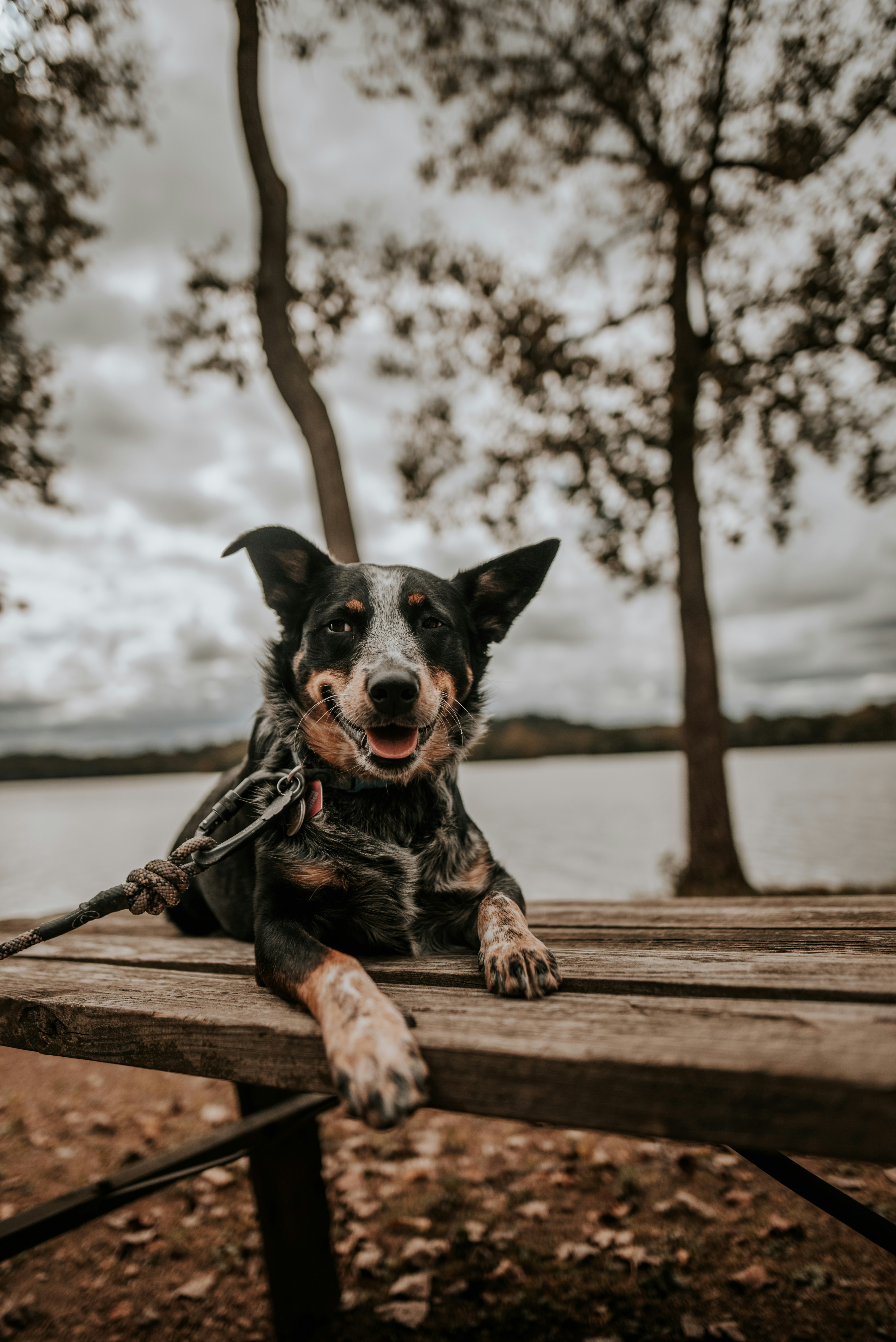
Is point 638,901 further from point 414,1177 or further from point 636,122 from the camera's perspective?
point 636,122

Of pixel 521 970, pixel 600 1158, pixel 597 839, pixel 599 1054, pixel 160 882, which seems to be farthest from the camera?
pixel 597 839

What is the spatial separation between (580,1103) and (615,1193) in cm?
285

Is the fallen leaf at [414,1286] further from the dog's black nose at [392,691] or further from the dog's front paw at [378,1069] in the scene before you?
the dog's black nose at [392,691]

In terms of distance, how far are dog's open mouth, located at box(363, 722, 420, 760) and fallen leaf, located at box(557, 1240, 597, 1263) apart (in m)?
2.28

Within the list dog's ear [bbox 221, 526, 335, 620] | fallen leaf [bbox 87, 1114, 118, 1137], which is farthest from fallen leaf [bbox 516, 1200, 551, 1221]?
dog's ear [bbox 221, 526, 335, 620]

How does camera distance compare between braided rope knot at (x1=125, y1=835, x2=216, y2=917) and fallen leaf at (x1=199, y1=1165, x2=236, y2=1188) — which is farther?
fallen leaf at (x1=199, y1=1165, x2=236, y2=1188)

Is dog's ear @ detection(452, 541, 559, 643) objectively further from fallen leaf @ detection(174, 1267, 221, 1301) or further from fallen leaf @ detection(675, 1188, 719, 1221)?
fallen leaf @ detection(174, 1267, 221, 1301)

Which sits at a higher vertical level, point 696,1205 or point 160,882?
point 160,882

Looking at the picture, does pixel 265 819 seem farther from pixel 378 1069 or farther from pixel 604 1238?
pixel 604 1238

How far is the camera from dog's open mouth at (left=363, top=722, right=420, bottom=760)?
7.40ft

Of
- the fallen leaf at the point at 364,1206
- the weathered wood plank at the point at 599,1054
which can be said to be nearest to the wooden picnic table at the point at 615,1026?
the weathered wood plank at the point at 599,1054

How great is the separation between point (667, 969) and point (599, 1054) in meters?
0.63

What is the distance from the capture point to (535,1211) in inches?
128

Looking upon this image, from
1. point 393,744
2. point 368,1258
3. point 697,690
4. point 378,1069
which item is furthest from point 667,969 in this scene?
point 697,690
